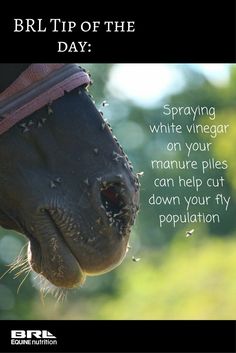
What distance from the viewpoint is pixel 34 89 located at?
3.17 metres

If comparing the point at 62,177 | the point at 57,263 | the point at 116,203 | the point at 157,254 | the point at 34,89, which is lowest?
the point at 57,263

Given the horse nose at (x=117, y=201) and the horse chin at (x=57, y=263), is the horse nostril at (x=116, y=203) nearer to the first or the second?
the horse nose at (x=117, y=201)

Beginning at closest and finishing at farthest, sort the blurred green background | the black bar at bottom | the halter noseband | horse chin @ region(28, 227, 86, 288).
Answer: horse chin @ region(28, 227, 86, 288), the halter noseband, the black bar at bottom, the blurred green background

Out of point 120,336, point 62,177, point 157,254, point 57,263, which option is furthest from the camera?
point 157,254

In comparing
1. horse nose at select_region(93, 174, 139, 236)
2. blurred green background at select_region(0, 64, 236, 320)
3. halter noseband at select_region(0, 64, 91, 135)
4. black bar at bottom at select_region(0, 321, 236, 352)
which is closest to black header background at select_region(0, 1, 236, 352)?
black bar at bottom at select_region(0, 321, 236, 352)

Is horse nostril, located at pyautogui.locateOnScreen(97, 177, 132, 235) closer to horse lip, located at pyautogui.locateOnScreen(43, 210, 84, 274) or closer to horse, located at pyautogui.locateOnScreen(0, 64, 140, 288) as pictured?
horse, located at pyautogui.locateOnScreen(0, 64, 140, 288)

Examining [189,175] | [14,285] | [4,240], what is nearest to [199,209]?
[189,175]

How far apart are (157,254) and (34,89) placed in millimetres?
20952

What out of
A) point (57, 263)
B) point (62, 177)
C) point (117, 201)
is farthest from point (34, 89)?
point (57, 263)

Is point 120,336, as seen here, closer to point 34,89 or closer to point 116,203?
point 116,203

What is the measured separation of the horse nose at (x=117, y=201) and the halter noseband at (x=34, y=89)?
0.33m

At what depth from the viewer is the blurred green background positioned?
674 inches
